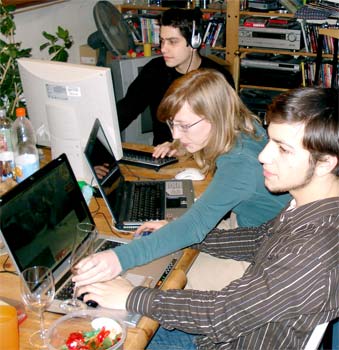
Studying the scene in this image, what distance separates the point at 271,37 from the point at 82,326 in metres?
3.40

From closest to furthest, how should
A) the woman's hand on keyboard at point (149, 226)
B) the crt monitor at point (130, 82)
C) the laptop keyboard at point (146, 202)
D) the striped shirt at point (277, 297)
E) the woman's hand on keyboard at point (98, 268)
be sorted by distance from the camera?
the striped shirt at point (277, 297), the woman's hand on keyboard at point (98, 268), the woman's hand on keyboard at point (149, 226), the laptop keyboard at point (146, 202), the crt monitor at point (130, 82)

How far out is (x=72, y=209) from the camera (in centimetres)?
156

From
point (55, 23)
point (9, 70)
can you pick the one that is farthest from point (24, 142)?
point (55, 23)

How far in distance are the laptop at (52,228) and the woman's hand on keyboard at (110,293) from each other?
0.03m

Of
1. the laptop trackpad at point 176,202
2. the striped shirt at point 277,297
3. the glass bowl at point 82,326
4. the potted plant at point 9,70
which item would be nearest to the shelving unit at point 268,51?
the potted plant at point 9,70

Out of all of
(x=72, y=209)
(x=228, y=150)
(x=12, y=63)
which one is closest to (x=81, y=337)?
(x=72, y=209)

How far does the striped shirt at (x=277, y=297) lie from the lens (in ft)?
3.71

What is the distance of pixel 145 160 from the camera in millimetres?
2244

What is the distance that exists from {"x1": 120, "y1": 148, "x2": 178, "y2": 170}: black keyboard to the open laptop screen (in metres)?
0.62

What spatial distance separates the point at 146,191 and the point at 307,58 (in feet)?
9.19

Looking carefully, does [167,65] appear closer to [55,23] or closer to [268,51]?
[55,23]

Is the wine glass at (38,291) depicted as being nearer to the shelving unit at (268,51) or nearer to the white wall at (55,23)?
the white wall at (55,23)

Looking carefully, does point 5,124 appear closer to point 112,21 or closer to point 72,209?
point 72,209

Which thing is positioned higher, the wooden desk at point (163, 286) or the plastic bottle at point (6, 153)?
the plastic bottle at point (6, 153)
